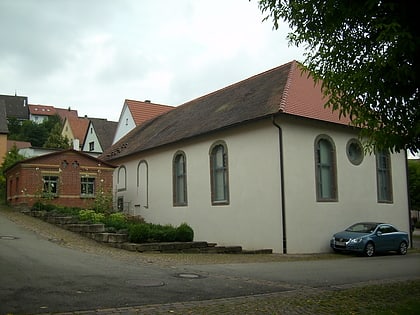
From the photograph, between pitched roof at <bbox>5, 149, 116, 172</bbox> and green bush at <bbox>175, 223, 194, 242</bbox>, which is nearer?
green bush at <bbox>175, 223, 194, 242</bbox>

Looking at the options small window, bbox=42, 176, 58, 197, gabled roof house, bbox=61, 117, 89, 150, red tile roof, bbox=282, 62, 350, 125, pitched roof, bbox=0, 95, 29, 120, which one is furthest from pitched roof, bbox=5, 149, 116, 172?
pitched roof, bbox=0, 95, 29, 120

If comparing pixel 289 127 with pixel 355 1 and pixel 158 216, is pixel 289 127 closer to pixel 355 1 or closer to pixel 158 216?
pixel 158 216

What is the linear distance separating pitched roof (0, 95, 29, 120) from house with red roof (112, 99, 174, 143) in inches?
3348

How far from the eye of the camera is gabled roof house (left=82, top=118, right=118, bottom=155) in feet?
190

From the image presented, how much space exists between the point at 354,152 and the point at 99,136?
131ft

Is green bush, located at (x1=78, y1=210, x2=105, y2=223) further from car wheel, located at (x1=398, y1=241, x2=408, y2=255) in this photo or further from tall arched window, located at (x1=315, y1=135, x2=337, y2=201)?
car wheel, located at (x1=398, y1=241, x2=408, y2=255)

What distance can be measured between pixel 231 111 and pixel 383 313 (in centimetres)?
1806

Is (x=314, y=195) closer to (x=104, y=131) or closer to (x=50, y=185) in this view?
(x=50, y=185)

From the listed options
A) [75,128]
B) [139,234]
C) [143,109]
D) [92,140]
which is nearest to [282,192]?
[139,234]

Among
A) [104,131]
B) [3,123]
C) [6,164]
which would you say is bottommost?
[6,164]

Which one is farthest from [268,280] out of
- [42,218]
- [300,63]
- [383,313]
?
[42,218]

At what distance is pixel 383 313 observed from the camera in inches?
298

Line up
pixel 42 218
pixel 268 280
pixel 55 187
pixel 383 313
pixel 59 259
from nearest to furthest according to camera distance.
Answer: pixel 383 313 → pixel 268 280 → pixel 59 259 → pixel 42 218 → pixel 55 187

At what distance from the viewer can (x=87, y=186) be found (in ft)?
108
